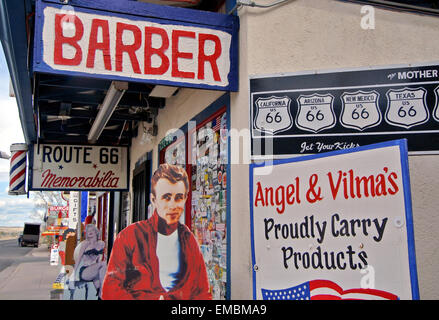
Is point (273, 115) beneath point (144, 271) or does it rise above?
above

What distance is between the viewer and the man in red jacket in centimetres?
278

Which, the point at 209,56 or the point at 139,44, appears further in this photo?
the point at 209,56

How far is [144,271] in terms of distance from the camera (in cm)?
280

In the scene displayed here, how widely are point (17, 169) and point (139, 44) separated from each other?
20.3 feet

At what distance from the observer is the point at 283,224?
2789 millimetres

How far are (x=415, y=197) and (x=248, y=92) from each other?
147cm

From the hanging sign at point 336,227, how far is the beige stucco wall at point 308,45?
2.18 feet

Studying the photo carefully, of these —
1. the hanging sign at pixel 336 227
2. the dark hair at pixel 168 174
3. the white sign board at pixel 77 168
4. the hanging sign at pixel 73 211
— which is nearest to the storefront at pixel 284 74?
the hanging sign at pixel 336 227

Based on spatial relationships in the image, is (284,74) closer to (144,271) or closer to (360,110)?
(360,110)

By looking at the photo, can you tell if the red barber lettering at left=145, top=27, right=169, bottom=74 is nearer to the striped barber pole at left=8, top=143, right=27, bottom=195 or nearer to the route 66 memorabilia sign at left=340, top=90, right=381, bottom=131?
the route 66 memorabilia sign at left=340, top=90, right=381, bottom=131

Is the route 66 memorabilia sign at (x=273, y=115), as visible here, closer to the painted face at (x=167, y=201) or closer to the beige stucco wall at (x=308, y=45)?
the beige stucco wall at (x=308, y=45)

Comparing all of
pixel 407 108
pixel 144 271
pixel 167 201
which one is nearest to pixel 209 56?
pixel 167 201
